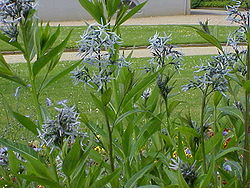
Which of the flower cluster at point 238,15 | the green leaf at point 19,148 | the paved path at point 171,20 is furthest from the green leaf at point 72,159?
the paved path at point 171,20

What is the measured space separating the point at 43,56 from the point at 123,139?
0.46m

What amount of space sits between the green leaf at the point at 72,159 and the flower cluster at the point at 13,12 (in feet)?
1.48

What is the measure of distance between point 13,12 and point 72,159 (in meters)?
0.51

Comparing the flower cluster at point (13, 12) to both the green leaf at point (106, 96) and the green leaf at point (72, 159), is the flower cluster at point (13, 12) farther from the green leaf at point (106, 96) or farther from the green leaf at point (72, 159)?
the green leaf at point (72, 159)

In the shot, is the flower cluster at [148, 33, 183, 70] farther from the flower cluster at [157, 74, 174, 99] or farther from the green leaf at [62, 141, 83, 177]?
the green leaf at [62, 141, 83, 177]

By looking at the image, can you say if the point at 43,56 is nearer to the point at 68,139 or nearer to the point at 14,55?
the point at 68,139

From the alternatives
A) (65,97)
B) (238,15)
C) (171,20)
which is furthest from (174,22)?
(238,15)

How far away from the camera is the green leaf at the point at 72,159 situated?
5.54ft

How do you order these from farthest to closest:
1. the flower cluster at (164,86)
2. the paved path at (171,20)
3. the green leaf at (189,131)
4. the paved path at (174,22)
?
the paved path at (171,20)
the paved path at (174,22)
the flower cluster at (164,86)
the green leaf at (189,131)

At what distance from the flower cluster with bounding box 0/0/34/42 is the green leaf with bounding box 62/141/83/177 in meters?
0.45

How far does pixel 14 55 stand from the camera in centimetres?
1552

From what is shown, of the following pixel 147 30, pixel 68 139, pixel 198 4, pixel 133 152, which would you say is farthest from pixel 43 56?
pixel 198 4

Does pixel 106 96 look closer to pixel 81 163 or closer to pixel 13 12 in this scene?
pixel 81 163

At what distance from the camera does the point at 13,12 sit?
1.87 metres
